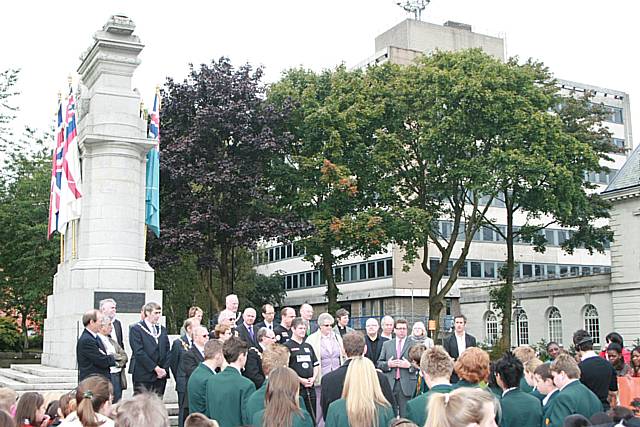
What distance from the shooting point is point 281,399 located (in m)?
6.28

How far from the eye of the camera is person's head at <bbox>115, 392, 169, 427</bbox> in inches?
197

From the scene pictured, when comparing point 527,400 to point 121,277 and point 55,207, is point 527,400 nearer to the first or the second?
point 121,277

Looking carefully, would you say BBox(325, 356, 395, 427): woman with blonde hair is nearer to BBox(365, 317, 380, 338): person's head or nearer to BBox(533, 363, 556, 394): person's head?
BBox(533, 363, 556, 394): person's head

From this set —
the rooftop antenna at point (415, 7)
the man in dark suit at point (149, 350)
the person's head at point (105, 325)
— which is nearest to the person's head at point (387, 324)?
the man in dark suit at point (149, 350)

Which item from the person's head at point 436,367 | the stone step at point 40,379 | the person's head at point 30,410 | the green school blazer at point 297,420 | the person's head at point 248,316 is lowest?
the stone step at point 40,379

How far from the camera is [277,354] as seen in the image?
7590 mm

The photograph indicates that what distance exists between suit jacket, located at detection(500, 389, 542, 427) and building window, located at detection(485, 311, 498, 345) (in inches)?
1955

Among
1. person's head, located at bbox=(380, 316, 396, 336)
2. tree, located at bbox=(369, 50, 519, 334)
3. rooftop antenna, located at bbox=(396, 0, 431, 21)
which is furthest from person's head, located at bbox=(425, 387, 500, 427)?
rooftop antenna, located at bbox=(396, 0, 431, 21)

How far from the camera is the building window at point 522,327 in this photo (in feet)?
175

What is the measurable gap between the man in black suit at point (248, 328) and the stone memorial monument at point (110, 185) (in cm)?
693

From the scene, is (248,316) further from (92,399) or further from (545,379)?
(92,399)

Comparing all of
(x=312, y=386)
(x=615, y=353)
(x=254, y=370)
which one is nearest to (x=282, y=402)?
(x=254, y=370)

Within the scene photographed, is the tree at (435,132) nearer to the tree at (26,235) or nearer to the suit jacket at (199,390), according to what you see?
the tree at (26,235)

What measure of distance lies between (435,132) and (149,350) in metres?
23.4
